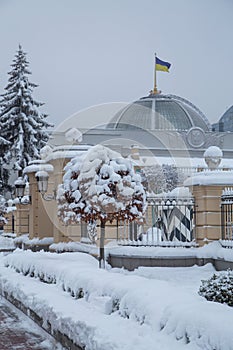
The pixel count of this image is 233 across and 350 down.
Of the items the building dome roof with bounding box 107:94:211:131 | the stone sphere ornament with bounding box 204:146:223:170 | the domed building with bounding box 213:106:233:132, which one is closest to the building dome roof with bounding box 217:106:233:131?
the domed building with bounding box 213:106:233:132

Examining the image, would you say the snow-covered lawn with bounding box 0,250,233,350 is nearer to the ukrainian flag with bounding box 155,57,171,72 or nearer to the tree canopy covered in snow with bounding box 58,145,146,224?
the tree canopy covered in snow with bounding box 58,145,146,224

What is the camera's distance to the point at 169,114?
5578 centimetres

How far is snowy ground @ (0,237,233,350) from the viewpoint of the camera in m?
4.73

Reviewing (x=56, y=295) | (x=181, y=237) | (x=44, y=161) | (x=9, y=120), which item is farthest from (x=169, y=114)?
(x=56, y=295)

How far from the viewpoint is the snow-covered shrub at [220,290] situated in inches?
269

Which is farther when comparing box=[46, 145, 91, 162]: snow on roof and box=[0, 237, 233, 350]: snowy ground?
box=[46, 145, 91, 162]: snow on roof

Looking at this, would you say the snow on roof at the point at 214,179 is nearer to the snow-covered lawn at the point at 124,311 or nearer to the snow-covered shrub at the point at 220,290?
the snow-covered lawn at the point at 124,311

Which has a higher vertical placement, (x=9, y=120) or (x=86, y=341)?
(x=9, y=120)

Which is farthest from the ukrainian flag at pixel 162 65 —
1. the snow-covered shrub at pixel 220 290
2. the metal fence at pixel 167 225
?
the snow-covered shrub at pixel 220 290

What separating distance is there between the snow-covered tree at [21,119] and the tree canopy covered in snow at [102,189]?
28.5 metres

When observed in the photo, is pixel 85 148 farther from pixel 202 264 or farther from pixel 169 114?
pixel 169 114

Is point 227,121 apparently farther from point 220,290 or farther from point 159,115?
point 220,290

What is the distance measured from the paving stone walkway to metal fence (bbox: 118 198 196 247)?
5.53 m

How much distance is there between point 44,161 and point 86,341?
13588mm
